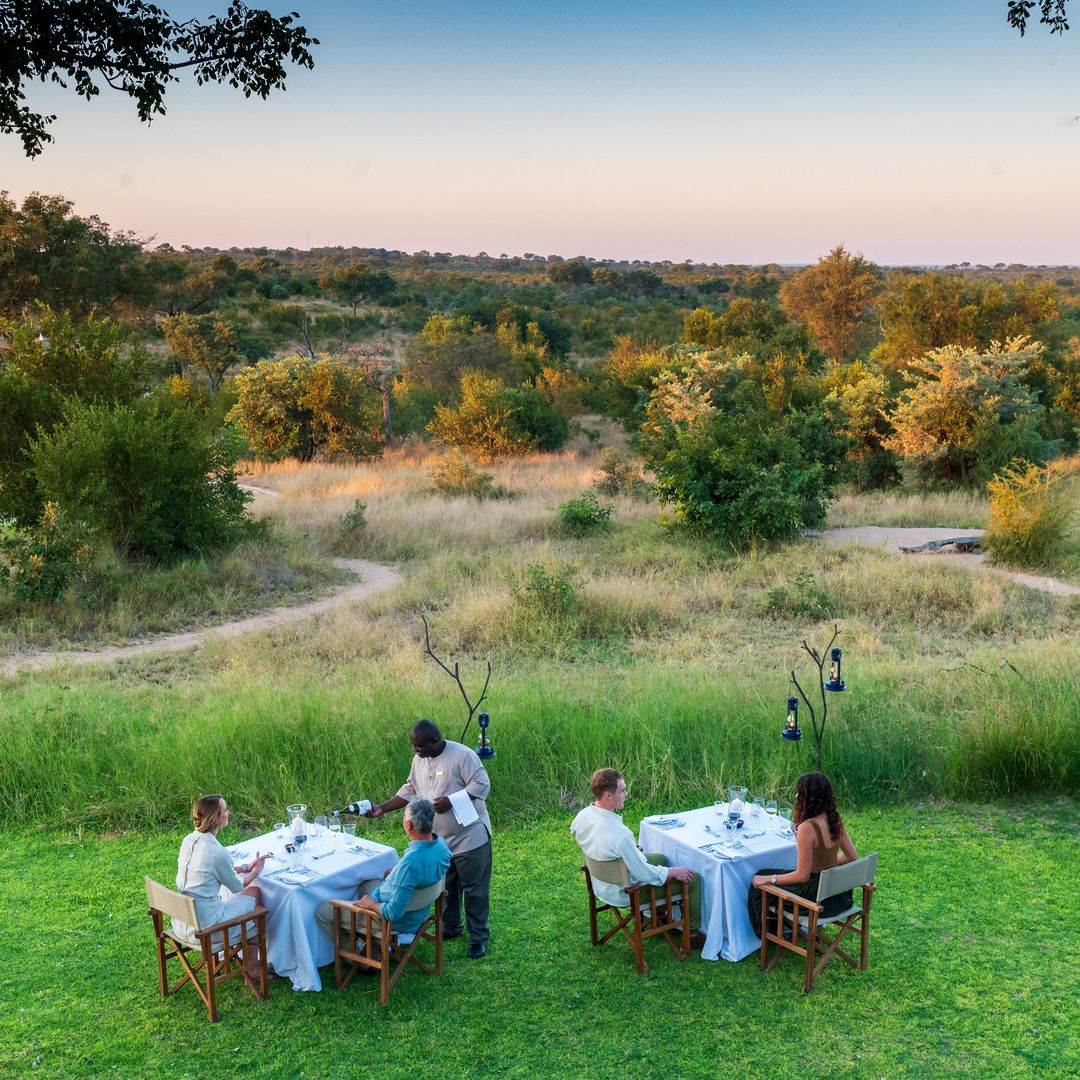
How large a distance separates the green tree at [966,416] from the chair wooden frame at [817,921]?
20970 mm

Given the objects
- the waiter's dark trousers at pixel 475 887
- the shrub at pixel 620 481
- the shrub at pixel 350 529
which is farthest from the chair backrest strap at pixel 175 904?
the shrub at pixel 620 481

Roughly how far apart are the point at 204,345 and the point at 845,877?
4429 centimetres

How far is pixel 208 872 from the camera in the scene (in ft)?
18.3

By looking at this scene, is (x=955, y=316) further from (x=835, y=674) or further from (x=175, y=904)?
(x=175, y=904)

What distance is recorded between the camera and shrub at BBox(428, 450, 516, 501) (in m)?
25.4

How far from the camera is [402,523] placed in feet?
71.8

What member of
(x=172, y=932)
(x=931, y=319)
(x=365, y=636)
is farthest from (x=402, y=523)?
(x=931, y=319)

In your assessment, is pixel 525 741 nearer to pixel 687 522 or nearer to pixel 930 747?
pixel 930 747

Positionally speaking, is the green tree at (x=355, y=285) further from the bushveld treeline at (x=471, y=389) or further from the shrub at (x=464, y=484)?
the shrub at (x=464, y=484)

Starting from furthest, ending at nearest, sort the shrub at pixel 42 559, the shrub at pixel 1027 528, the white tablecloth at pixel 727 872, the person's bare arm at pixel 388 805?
the shrub at pixel 1027 528 < the shrub at pixel 42 559 < the person's bare arm at pixel 388 805 < the white tablecloth at pixel 727 872

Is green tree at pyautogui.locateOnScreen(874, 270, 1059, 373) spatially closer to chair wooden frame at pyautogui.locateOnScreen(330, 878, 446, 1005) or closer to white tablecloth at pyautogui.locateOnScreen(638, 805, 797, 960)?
white tablecloth at pyautogui.locateOnScreen(638, 805, 797, 960)

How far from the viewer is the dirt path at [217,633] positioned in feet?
43.8

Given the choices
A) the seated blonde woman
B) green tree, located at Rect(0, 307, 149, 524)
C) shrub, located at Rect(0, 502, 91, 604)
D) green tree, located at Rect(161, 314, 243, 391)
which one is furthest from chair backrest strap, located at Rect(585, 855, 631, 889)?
green tree, located at Rect(161, 314, 243, 391)

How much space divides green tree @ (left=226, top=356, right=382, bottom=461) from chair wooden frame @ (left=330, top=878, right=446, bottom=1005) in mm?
26754
